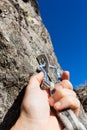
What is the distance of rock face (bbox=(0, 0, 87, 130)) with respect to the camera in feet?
17.9

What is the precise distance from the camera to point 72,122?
469cm

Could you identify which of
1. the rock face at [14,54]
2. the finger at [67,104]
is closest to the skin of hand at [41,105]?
the finger at [67,104]

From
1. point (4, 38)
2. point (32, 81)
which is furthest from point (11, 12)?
point (32, 81)

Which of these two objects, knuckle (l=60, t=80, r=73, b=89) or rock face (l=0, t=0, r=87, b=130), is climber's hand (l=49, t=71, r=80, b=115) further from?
rock face (l=0, t=0, r=87, b=130)

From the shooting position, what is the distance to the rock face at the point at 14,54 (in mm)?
5445

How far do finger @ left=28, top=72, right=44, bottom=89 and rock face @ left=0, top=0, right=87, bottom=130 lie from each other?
13.3 inches

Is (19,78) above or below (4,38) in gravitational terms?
below

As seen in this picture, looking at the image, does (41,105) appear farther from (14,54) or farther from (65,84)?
(14,54)

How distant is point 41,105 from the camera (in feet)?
16.3

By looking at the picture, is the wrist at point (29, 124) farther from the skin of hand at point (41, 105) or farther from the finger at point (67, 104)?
the finger at point (67, 104)

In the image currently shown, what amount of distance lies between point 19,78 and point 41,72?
41cm

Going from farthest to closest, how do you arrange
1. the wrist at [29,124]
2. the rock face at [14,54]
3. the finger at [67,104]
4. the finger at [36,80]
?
the rock face at [14,54] < the finger at [36,80] < the finger at [67,104] < the wrist at [29,124]

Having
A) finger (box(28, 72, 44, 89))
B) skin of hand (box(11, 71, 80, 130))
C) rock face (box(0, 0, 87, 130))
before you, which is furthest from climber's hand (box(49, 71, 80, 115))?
rock face (box(0, 0, 87, 130))

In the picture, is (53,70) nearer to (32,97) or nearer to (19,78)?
(19,78)
